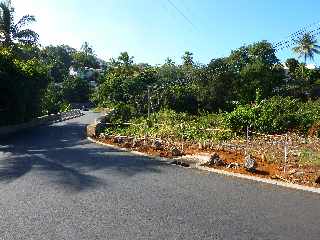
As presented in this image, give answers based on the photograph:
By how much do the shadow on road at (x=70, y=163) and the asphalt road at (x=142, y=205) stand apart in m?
0.04

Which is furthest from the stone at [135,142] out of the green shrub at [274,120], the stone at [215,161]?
the green shrub at [274,120]

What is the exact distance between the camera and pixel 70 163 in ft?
56.7

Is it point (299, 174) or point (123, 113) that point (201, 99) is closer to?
point (123, 113)

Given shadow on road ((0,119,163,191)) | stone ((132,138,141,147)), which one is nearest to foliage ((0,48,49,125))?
shadow on road ((0,119,163,191))

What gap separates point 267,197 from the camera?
11.7 metres

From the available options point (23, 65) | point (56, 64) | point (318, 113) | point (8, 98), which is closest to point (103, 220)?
point (318, 113)

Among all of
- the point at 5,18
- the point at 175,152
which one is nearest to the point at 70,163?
the point at 175,152

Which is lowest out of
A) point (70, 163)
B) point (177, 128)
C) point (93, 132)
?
point (70, 163)

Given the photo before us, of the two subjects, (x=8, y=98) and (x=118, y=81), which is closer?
(x=8, y=98)

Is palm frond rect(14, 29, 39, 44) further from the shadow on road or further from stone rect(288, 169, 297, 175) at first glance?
stone rect(288, 169, 297, 175)

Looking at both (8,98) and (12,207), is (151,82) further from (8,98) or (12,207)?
(12,207)

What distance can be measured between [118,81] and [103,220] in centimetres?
4483

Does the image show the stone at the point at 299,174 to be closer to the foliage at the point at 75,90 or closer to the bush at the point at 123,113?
the bush at the point at 123,113

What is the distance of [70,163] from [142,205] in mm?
6961
